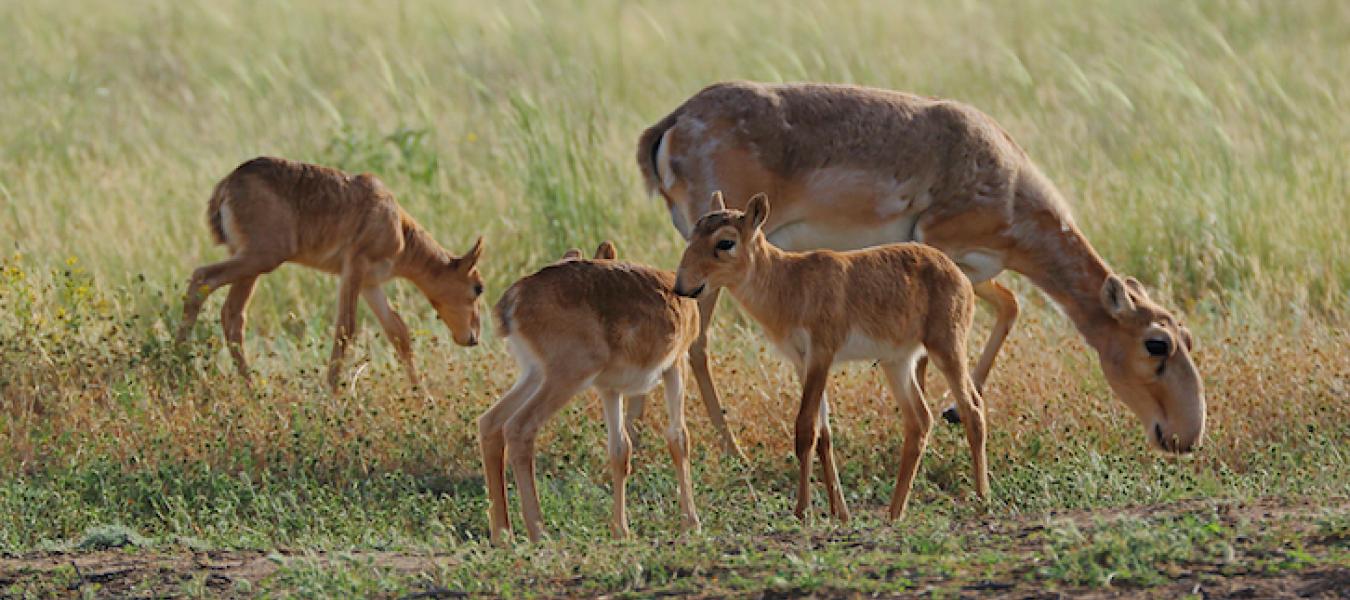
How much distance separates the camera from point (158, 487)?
27.3 ft

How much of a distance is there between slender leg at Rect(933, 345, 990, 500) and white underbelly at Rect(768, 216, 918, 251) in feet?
6.03

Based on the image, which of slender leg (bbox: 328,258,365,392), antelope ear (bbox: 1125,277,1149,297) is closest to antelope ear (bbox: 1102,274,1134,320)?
antelope ear (bbox: 1125,277,1149,297)

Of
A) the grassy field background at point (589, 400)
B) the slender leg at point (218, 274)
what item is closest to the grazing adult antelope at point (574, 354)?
the grassy field background at point (589, 400)

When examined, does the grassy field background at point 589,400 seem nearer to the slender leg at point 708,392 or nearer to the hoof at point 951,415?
the slender leg at point 708,392

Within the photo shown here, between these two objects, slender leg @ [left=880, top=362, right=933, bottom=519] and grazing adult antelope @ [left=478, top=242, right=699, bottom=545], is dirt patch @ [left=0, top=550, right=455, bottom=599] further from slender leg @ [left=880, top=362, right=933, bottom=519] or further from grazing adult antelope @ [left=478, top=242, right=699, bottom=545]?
slender leg @ [left=880, top=362, right=933, bottom=519]

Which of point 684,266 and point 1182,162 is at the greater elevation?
point 684,266

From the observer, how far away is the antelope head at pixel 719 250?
23.6ft

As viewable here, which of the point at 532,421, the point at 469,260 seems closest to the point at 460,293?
the point at 469,260

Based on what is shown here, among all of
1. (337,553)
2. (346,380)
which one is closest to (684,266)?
(337,553)

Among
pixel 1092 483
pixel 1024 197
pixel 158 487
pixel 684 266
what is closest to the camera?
pixel 684 266

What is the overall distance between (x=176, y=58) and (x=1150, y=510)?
15440 millimetres

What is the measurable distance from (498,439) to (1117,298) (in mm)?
3206

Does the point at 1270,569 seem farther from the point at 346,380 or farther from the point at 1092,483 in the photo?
the point at 346,380

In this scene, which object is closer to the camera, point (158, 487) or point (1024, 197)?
point (158, 487)
